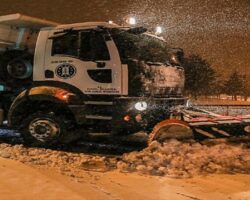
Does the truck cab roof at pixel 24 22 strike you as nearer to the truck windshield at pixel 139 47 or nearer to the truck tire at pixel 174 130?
the truck windshield at pixel 139 47

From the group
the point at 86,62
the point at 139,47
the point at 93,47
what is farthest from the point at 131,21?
the point at 86,62

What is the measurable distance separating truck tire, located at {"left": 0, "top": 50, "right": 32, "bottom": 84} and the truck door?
1.91 feet

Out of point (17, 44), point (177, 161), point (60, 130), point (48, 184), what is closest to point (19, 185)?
point (48, 184)

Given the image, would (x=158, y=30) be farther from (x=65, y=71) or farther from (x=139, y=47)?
(x=65, y=71)

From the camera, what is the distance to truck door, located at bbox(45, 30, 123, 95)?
26.7 ft

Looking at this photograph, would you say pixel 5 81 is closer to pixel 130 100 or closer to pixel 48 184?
pixel 130 100

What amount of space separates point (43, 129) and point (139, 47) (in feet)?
7.99

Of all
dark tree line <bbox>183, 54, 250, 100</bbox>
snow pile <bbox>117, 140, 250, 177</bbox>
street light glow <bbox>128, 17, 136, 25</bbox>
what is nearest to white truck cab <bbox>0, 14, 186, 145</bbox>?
street light glow <bbox>128, 17, 136, 25</bbox>

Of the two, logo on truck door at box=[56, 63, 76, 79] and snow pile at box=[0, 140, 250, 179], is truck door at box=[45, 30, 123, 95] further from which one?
snow pile at box=[0, 140, 250, 179]

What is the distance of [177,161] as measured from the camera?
7.07 m

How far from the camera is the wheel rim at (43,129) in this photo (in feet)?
27.9

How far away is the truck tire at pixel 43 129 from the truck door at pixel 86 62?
757 millimetres

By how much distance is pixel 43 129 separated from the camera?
28.2ft

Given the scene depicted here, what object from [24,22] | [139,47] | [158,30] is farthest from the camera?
[158,30]
